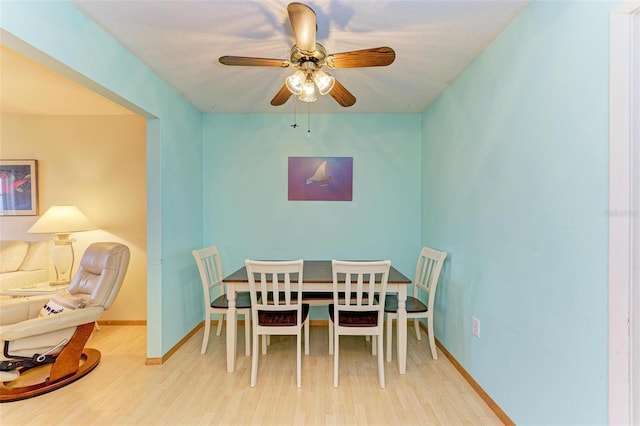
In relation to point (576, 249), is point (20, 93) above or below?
above

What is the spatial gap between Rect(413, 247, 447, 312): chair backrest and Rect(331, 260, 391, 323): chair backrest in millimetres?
566

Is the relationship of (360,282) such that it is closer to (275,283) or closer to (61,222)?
(275,283)

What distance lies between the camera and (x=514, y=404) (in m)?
1.72

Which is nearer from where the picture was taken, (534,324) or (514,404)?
(534,324)

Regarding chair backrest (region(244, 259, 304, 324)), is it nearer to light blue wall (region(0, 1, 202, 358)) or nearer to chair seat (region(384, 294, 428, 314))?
chair seat (region(384, 294, 428, 314))

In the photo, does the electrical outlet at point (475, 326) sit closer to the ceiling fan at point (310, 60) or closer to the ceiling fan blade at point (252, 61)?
the ceiling fan at point (310, 60)

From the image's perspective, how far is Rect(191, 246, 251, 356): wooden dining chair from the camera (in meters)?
2.61

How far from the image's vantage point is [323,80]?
1.83 m

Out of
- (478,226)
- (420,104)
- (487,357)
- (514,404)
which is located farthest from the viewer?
(420,104)

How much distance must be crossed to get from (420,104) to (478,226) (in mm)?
1630

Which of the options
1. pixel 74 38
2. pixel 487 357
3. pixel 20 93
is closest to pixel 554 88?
pixel 487 357

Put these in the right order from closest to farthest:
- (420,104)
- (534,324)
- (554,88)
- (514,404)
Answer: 1. (554,88)
2. (534,324)
3. (514,404)
4. (420,104)

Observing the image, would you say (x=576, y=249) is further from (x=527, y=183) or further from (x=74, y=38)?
(x=74, y=38)

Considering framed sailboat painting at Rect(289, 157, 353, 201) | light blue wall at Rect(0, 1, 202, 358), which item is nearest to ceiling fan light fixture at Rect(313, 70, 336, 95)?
light blue wall at Rect(0, 1, 202, 358)
